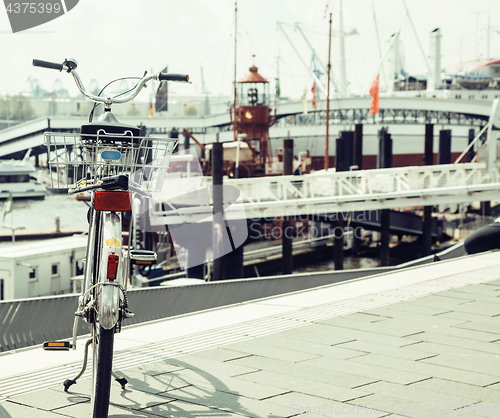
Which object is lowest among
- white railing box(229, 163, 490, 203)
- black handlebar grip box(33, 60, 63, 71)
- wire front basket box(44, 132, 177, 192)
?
white railing box(229, 163, 490, 203)

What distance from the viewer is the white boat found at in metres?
56.1

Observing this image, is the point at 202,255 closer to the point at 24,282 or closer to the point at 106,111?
the point at 24,282

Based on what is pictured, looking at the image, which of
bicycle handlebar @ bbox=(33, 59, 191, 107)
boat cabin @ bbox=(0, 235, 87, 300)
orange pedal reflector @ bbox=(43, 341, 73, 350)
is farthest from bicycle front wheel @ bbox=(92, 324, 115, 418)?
boat cabin @ bbox=(0, 235, 87, 300)

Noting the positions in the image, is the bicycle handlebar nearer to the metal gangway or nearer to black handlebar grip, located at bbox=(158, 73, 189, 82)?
black handlebar grip, located at bbox=(158, 73, 189, 82)

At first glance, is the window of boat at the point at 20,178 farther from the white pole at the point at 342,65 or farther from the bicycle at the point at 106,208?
the bicycle at the point at 106,208

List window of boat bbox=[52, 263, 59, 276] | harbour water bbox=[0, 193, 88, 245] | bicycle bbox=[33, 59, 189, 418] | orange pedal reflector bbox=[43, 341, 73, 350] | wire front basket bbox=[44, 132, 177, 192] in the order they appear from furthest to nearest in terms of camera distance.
Answer: harbour water bbox=[0, 193, 88, 245] → window of boat bbox=[52, 263, 59, 276] → orange pedal reflector bbox=[43, 341, 73, 350] → wire front basket bbox=[44, 132, 177, 192] → bicycle bbox=[33, 59, 189, 418]

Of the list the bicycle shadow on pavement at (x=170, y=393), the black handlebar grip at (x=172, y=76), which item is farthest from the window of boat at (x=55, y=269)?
the black handlebar grip at (x=172, y=76)

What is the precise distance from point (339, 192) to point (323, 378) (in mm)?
15061

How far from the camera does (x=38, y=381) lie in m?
4.19

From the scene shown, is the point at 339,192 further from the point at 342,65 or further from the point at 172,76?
the point at 342,65

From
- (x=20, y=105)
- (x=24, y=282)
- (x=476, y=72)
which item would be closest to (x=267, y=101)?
(x=24, y=282)

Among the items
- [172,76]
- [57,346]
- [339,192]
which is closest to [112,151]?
[172,76]

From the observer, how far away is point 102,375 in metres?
3.04

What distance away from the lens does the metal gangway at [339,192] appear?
17891mm
